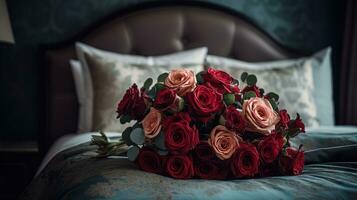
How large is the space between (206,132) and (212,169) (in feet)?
0.38

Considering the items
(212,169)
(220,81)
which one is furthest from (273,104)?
(212,169)

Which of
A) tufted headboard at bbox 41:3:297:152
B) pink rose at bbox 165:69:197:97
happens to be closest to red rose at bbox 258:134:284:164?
pink rose at bbox 165:69:197:97

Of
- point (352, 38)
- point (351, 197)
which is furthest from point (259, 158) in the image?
point (352, 38)

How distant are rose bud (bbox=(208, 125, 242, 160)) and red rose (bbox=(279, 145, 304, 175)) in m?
0.15

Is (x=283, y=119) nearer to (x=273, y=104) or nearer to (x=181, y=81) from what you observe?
(x=273, y=104)

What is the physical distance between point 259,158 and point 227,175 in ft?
0.33

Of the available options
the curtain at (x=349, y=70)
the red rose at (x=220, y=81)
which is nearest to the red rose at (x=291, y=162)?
the red rose at (x=220, y=81)

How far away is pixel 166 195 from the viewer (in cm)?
121

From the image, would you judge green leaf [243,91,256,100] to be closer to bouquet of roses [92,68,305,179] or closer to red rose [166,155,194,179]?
bouquet of roses [92,68,305,179]

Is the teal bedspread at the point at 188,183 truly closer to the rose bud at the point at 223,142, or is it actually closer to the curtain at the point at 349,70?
the rose bud at the point at 223,142

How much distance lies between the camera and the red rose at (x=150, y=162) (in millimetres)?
1448

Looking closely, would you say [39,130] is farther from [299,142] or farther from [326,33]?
[326,33]

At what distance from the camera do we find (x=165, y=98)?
4.83ft

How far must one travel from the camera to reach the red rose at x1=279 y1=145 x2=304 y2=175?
1469 mm
